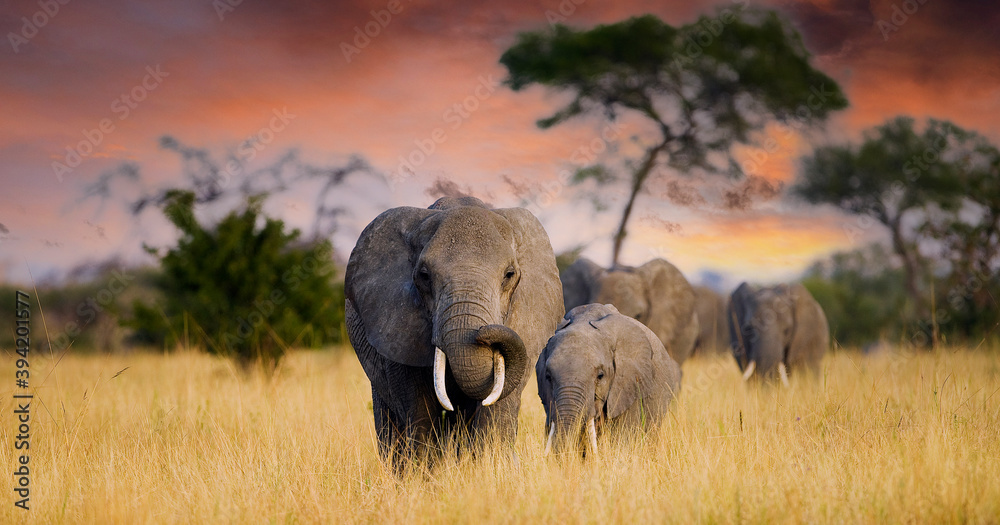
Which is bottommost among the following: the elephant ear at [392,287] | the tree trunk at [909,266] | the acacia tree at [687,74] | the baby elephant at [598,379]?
the baby elephant at [598,379]

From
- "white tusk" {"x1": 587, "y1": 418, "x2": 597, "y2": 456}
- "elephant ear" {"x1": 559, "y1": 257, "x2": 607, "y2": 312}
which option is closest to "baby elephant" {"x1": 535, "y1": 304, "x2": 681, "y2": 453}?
"white tusk" {"x1": 587, "y1": 418, "x2": 597, "y2": 456}

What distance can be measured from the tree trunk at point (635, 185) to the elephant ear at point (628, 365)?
1453cm

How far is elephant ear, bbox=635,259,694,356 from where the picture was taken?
1461 cm

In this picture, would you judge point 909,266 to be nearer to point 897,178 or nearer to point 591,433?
point 897,178

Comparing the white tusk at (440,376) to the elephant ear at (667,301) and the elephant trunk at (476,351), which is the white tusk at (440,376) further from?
the elephant ear at (667,301)

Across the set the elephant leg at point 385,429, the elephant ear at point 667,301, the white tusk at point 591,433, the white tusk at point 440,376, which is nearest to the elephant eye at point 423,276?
the white tusk at point 440,376

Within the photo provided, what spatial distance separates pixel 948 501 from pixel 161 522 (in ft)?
15.7

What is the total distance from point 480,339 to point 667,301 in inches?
408

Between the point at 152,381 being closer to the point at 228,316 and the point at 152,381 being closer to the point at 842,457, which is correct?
the point at 228,316

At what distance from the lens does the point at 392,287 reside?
5.82 meters

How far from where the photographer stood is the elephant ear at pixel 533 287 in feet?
19.0

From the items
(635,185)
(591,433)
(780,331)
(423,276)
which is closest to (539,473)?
(591,433)

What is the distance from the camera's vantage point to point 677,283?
15.1 metres

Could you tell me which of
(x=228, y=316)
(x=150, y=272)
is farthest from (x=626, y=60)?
(x=150, y=272)
